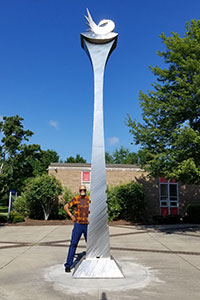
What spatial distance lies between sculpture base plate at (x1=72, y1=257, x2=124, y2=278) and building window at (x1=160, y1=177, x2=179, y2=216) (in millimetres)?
16119

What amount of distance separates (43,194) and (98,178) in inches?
500

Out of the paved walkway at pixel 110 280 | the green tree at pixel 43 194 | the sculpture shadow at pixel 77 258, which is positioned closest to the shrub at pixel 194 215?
the green tree at pixel 43 194

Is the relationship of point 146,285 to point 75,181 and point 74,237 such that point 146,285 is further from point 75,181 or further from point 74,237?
point 75,181

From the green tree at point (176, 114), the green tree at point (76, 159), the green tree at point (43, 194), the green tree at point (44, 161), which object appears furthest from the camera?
the green tree at point (76, 159)

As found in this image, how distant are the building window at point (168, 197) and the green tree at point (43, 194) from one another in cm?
818

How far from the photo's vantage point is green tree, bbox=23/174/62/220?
689 inches

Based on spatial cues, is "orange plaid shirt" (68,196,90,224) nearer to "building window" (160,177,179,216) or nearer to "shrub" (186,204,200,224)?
"shrub" (186,204,200,224)

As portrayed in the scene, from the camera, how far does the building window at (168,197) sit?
20.2m

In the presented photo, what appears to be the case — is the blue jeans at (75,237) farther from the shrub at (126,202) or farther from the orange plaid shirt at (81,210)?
the shrub at (126,202)

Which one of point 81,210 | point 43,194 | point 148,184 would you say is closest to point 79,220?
point 81,210

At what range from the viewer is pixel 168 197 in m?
20.4

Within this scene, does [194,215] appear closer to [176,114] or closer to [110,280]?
[176,114]

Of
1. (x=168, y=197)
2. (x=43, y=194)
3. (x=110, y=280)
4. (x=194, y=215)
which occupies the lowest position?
(x=194, y=215)

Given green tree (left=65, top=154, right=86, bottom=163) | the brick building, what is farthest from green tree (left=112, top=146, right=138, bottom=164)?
the brick building
